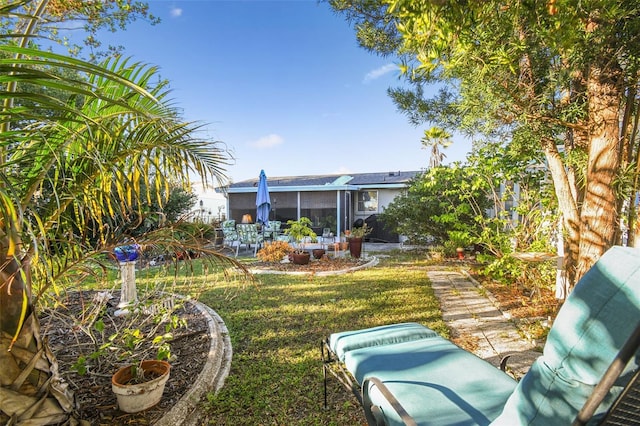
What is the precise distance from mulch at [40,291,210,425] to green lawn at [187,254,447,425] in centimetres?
36

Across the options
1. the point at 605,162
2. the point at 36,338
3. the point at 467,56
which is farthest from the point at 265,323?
the point at 605,162

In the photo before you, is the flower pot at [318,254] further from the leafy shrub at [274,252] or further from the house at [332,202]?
the house at [332,202]

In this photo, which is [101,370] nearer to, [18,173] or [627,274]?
[18,173]

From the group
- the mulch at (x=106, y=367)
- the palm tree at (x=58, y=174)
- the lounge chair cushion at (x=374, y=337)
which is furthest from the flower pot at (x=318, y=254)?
the palm tree at (x=58, y=174)

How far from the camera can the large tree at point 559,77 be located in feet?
6.89

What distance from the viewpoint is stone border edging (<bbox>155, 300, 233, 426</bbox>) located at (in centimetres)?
240

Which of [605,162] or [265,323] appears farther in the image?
[265,323]

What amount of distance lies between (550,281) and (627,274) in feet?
16.8

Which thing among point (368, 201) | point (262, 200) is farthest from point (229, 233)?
point (368, 201)

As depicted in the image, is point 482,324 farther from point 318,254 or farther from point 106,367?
point 318,254

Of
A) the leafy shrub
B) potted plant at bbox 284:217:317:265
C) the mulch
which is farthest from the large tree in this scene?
the leafy shrub

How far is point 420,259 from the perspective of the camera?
10164 mm

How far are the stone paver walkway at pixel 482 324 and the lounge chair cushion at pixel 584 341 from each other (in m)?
1.17

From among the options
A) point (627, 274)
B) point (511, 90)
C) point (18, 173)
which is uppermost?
point (511, 90)
